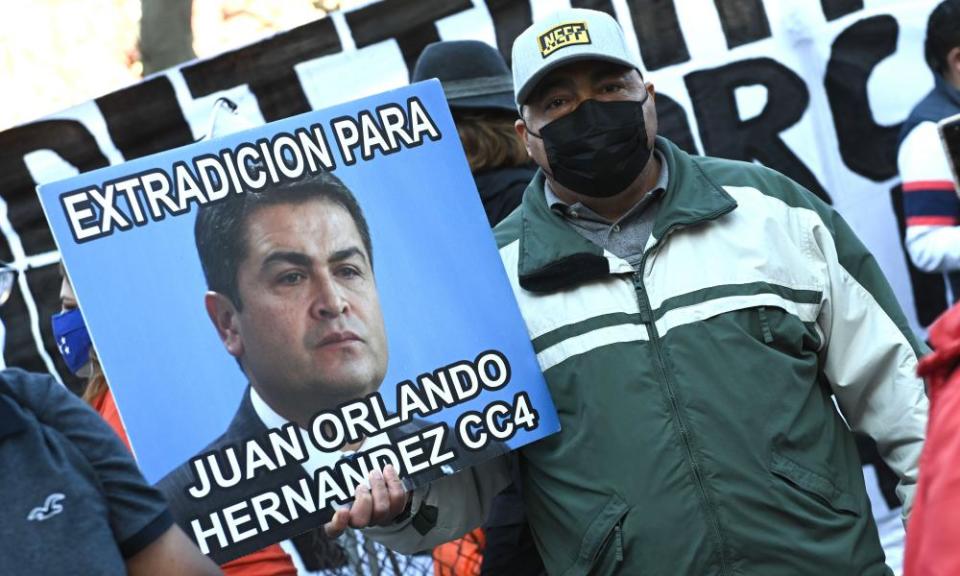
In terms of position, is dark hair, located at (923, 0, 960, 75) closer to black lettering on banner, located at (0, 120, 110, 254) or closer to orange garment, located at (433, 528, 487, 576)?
orange garment, located at (433, 528, 487, 576)

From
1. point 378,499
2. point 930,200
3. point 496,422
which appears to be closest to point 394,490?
point 378,499

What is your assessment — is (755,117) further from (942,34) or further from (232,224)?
(232,224)

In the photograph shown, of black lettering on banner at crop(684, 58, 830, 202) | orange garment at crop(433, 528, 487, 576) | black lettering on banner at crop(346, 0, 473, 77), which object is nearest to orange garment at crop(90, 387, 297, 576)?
orange garment at crop(433, 528, 487, 576)

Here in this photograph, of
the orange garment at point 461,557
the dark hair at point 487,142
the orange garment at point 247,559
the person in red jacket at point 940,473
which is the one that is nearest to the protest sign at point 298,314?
the dark hair at point 487,142

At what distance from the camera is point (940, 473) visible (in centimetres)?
159

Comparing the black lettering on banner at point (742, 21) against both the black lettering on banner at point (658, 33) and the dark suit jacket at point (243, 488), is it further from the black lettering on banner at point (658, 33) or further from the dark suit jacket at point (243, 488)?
the dark suit jacket at point (243, 488)

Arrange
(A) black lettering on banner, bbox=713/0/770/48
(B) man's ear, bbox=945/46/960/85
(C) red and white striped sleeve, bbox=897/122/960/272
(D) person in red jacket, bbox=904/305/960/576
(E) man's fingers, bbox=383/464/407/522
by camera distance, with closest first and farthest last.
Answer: (D) person in red jacket, bbox=904/305/960/576 → (E) man's fingers, bbox=383/464/407/522 → (C) red and white striped sleeve, bbox=897/122/960/272 → (B) man's ear, bbox=945/46/960/85 → (A) black lettering on banner, bbox=713/0/770/48

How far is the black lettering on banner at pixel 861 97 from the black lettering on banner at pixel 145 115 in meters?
2.48

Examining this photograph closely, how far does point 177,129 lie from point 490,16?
4.13 ft

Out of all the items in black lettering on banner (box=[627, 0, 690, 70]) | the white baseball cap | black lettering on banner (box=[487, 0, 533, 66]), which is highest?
black lettering on banner (box=[487, 0, 533, 66])

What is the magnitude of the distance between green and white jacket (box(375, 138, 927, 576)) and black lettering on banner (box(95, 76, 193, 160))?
9.03 ft

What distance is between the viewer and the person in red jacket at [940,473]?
1532 mm

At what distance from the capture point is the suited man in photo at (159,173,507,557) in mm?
3068

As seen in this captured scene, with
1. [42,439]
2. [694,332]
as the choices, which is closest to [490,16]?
[694,332]
